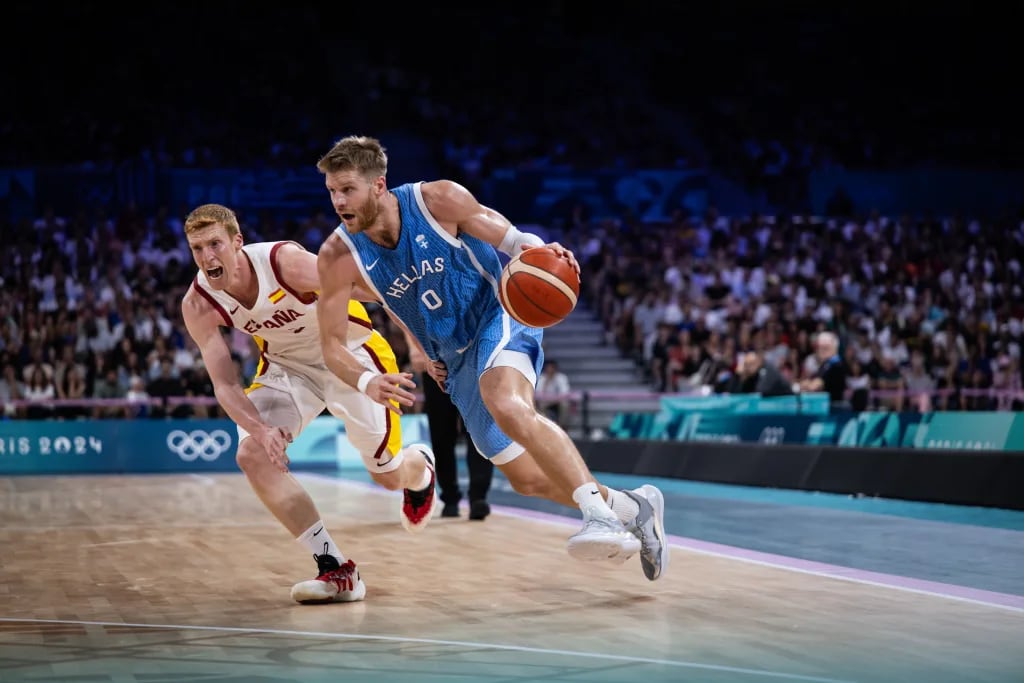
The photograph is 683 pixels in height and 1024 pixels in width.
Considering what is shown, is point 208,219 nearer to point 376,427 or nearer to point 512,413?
point 376,427

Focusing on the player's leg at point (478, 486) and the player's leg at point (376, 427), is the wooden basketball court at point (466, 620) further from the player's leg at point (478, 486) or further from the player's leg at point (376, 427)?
the player's leg at point (478, 486)

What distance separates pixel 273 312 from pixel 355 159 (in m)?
1.17

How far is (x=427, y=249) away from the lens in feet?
18.7

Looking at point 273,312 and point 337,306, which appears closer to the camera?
point 337,306

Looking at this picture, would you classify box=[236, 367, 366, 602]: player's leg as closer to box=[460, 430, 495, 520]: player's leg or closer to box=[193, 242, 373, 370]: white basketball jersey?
box=[193, 242, 373, 370]: white basketball jersey

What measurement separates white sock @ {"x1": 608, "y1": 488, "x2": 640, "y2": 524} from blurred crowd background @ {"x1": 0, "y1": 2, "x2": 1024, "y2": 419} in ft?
29.4

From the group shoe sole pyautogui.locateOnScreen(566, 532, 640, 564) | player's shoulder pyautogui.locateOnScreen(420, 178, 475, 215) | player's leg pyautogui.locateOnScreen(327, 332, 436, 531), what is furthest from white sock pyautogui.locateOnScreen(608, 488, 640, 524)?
player's leg pyautogui.locateOnScreen(327, 332, 436, 531)

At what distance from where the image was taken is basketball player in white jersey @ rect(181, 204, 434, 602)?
19.8 ft

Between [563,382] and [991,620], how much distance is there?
49.5 feet

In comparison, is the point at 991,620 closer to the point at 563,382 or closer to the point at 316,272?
the point at 316,272

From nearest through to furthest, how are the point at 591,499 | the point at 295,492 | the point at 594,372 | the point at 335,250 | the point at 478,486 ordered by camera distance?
the point at 591,499, the point at 335,250, the point at 295,492, the point at 478,486, the point at 594,372

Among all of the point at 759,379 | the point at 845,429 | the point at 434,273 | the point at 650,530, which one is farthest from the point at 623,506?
the point at 759,379

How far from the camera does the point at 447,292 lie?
18.9ft

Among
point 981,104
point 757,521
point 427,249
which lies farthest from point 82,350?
point 981,104
